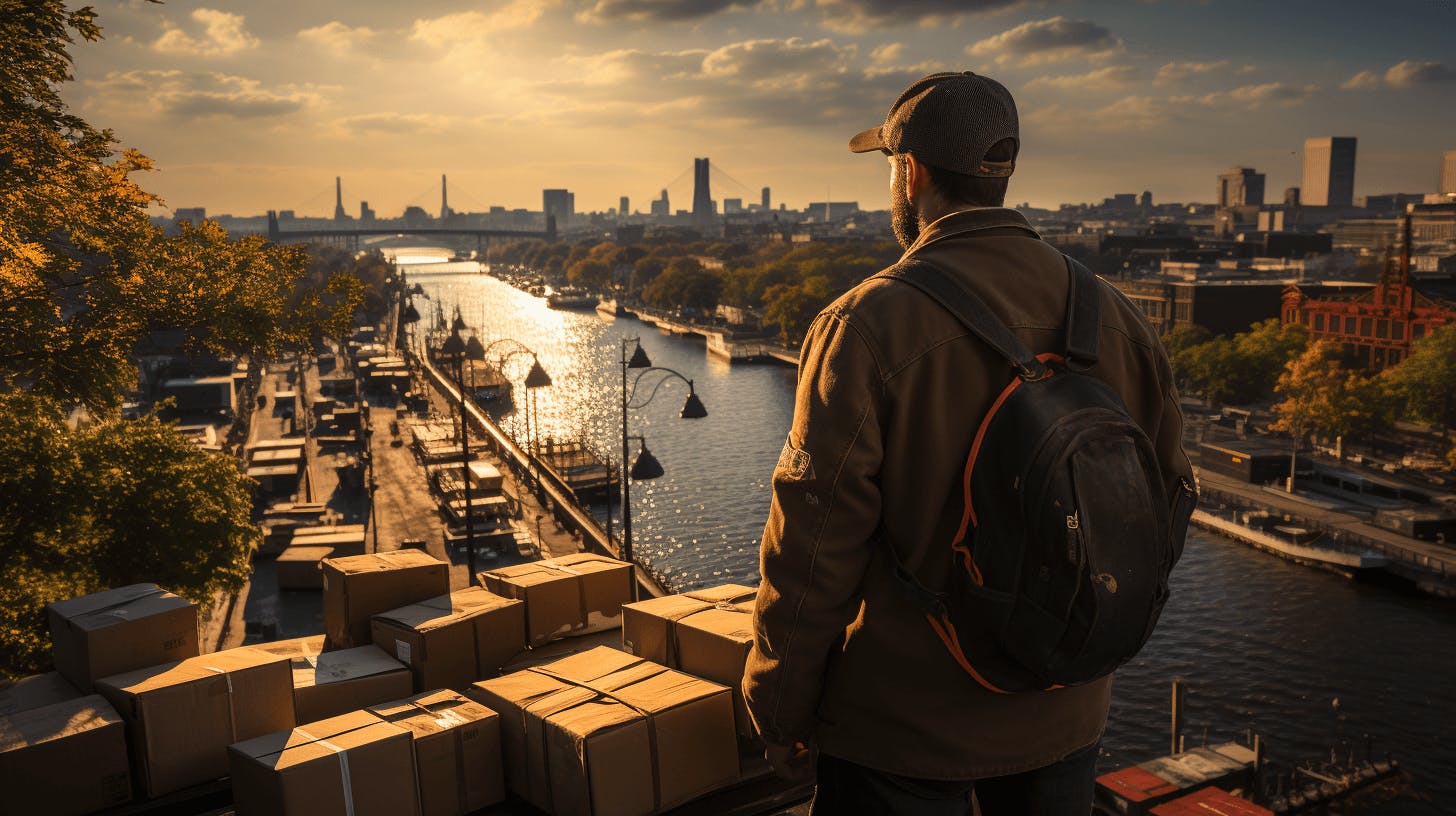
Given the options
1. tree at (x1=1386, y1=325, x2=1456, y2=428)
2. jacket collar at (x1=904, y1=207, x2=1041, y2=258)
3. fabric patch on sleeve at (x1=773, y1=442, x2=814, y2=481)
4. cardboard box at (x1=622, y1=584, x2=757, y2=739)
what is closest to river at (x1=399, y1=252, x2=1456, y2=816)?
tree at (x1=1386, y1=325, x2=1456, y2=428)

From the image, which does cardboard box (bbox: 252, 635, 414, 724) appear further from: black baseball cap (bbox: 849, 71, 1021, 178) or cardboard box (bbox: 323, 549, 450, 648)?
black baseball cap (bbox: 849, 71, 1021, 178)

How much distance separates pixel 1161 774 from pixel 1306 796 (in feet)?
9.45

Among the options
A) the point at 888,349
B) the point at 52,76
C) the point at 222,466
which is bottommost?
the point at 222,466

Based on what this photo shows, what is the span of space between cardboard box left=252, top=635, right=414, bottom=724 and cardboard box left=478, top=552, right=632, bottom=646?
859mm

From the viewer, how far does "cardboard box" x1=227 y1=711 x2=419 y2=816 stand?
14.8 ft

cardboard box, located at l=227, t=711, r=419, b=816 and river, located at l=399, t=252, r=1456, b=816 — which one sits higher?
cardboard box, located at l=227, t=711, r=419, b=816

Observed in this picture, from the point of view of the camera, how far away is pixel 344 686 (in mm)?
5848

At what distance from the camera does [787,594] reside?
8.15 ft

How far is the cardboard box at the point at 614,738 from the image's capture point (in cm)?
474

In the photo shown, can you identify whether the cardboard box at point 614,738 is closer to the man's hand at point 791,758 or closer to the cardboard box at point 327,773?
the cardboard box at point 327,773

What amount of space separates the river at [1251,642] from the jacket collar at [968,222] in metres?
22.9

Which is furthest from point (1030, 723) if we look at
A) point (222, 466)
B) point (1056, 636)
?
point (222, 466)

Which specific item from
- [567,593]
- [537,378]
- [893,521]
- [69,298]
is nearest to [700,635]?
[567,593]

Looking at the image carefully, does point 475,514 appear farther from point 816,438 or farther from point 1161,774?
point 816,438
